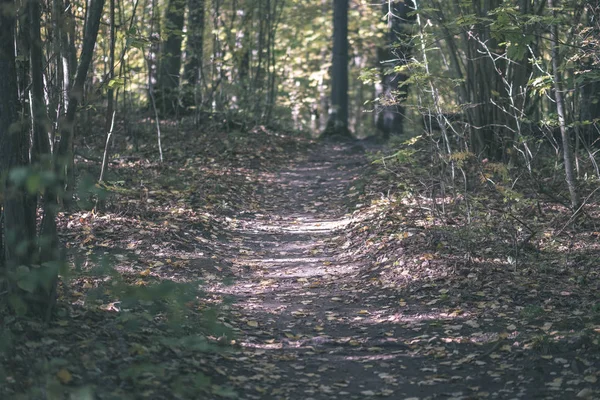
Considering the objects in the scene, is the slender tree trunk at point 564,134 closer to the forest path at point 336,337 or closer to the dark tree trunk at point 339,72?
the forest path at point 336,337

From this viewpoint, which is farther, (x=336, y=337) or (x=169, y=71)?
(x=169, y=71)

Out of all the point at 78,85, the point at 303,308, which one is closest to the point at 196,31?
the point at 303,308

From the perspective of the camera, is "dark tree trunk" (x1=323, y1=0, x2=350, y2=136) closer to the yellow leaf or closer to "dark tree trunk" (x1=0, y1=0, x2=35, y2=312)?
"dark tree trunk" (x1=0, y1=0, x2=35, y2=312)

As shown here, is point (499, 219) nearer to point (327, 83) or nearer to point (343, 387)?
point (343, 387)

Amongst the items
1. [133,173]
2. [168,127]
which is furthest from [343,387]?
[168,127]

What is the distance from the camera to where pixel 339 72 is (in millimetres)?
18062

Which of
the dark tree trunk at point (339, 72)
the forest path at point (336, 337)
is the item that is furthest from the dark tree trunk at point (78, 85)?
the dark tree trunk at point (339, 72)

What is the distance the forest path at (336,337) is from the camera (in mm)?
4387

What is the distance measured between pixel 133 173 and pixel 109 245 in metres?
3.87

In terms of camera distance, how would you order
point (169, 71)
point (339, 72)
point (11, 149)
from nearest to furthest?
point (11, 149), point (169, 71), point (339, 72)

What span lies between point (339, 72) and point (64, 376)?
15.4 meters

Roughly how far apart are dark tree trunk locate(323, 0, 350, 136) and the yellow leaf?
48.4 ft

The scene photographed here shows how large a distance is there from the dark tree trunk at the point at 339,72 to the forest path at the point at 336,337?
9.78 metres

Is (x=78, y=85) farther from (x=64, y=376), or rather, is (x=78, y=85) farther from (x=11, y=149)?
(x=64, y=376)
